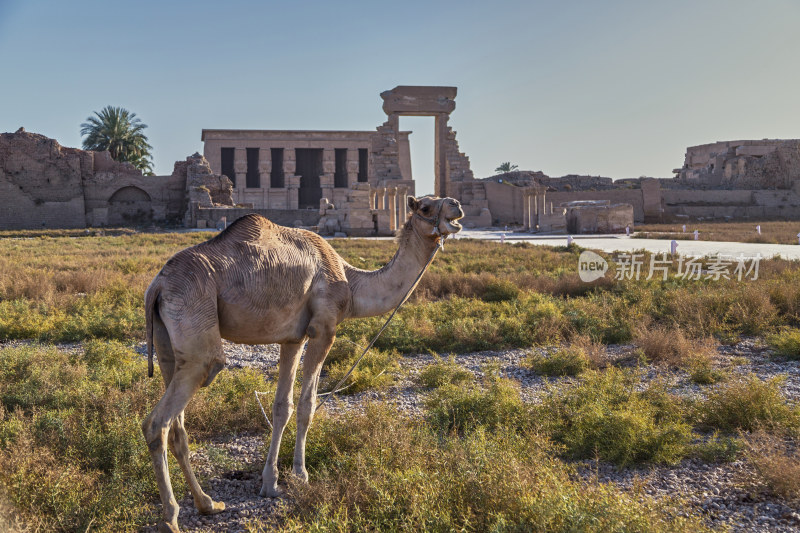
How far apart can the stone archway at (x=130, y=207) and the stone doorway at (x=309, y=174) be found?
1846cm

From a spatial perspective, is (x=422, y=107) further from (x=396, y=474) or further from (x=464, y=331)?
(x=396, y=474)

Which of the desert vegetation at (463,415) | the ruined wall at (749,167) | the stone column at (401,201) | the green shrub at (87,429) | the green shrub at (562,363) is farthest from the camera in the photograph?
the ruined wall at (749,167)

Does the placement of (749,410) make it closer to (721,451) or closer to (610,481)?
(721,451)

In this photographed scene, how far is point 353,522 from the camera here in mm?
3129

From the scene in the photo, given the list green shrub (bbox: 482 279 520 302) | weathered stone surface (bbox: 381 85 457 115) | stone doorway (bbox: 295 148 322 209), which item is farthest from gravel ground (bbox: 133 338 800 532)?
stone doorway (bbox: 295 148 322 209)

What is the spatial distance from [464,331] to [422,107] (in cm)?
3844

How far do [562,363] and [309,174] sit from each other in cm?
5325

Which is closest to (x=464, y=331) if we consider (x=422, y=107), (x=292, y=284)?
(x=292, y=284)

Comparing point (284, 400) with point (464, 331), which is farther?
point (464, 331)

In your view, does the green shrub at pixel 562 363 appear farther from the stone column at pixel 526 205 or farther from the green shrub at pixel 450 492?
the stone column at pixel 526 205

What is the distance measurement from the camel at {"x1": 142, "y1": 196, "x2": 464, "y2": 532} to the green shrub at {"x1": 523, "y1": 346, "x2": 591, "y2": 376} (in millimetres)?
3223

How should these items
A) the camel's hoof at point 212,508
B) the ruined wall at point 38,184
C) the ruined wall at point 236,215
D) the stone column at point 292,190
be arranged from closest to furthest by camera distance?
the camel's hoof at point 212,508 → the ruined wall at point 236,215 → the ruined wall at point 38,184 → the stone column at point 292,190

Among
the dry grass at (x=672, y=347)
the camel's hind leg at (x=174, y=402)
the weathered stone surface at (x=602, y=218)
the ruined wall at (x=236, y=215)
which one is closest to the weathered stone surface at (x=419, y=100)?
the ruined wall at (x=236, y=215)

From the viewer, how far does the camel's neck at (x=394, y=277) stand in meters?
4.04
